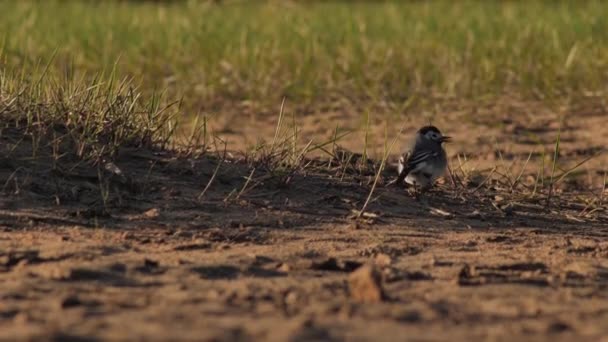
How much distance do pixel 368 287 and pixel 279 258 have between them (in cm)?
69

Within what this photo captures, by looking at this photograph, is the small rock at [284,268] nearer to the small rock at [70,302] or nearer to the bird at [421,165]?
the small rock at [70,302]

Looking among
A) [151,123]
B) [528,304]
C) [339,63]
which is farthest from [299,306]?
[339,63]

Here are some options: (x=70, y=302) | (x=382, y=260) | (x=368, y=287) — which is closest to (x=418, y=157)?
(x=382, y=260)

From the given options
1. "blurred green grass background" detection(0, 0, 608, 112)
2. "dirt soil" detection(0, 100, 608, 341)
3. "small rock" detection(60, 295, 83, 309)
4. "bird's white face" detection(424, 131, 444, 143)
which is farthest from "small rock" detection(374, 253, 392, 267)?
"blurred green grass background" detection(0, 0, 608, 112)

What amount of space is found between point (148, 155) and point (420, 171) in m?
1.26

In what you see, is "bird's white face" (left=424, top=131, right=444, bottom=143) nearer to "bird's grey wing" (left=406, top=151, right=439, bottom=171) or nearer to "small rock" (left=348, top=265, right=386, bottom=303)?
"bird's grey wing" (left=406, top=151, right=439, bottom=171)

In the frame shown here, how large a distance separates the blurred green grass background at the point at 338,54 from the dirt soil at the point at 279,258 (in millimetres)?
2910

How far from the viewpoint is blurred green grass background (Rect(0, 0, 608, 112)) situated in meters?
8.88

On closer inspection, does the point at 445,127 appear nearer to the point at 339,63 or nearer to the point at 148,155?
the point at 339,63

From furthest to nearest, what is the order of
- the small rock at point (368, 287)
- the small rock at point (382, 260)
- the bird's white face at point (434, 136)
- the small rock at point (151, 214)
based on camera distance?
1. the bird's white face at point (434, 136)
2. the small rock at point (151, 214)
3. the small rock at point (382, 260)
4. the small rock at point (368, 287)

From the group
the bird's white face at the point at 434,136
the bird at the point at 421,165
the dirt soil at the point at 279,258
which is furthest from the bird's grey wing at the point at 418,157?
the bird's white face at the point at 434,136

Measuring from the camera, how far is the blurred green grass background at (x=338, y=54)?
29.1 feet

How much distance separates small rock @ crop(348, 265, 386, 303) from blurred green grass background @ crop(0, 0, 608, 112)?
4.76 m

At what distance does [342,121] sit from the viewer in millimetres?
8578
